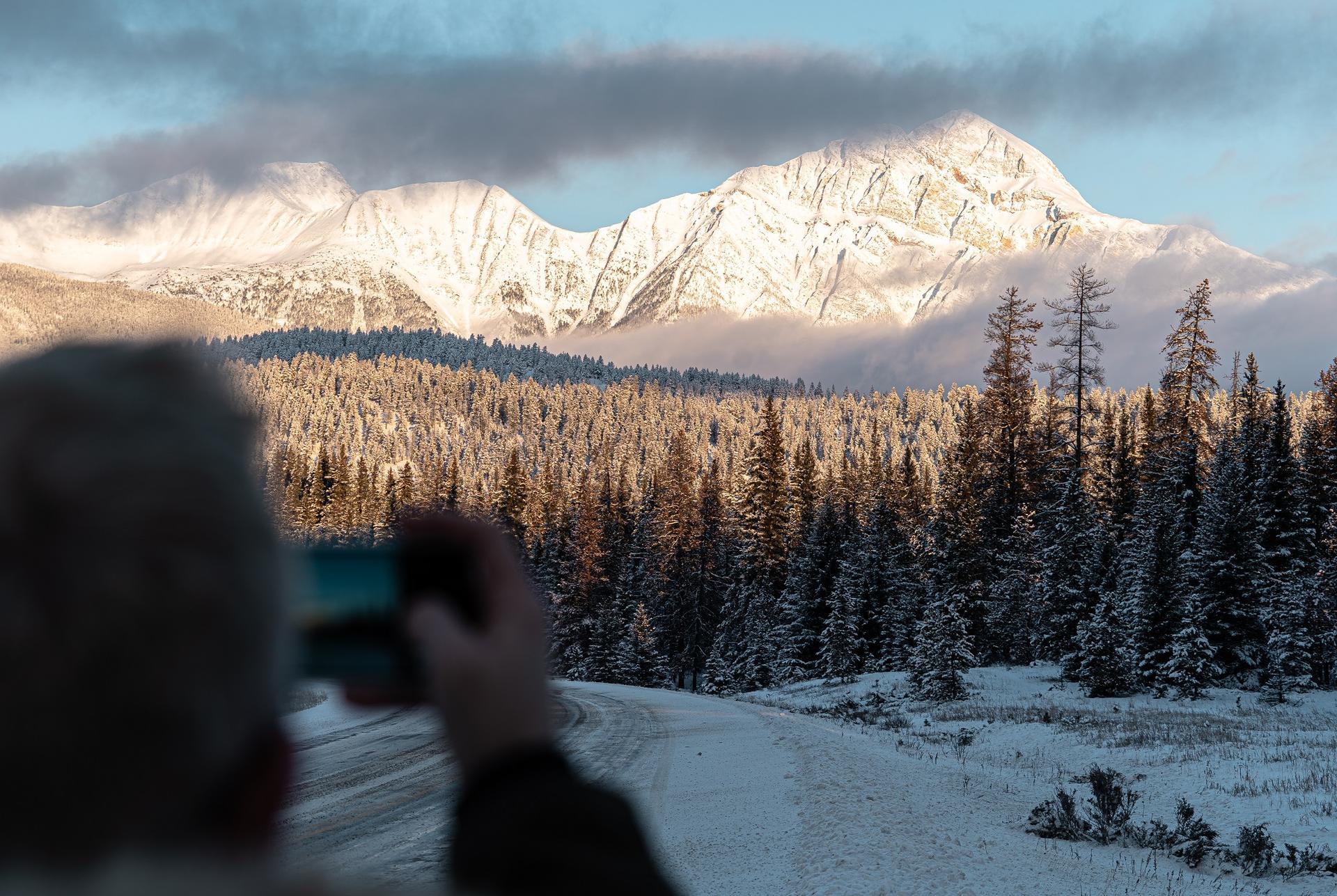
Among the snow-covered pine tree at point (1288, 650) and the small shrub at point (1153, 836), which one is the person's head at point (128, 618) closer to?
the small shrub at point (1153, 836)

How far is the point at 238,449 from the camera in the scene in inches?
34.1

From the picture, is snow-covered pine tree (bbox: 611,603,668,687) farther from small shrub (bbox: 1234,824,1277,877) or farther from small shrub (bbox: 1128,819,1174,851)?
small shrub (bbox: 1234,824,1277,877)

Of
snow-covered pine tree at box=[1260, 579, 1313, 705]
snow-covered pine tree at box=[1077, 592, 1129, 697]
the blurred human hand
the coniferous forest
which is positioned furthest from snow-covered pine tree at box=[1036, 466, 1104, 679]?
the blurred human hand

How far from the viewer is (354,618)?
109 cm

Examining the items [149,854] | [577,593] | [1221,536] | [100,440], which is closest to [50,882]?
[149,854]

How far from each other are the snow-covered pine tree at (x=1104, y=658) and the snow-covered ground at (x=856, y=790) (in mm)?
4014

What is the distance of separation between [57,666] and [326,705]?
18.1 meters

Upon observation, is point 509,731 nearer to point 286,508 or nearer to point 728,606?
point 286,508

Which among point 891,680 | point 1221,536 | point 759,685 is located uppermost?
point 1221,536

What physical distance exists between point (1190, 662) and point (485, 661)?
2810 cm

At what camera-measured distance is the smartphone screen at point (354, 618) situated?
41.4 inches

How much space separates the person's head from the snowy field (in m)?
7.77

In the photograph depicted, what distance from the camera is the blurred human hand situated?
1.09m

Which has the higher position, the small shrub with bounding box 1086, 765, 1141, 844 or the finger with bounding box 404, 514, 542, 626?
the finger with bounding box 404, 514, 542, 626
